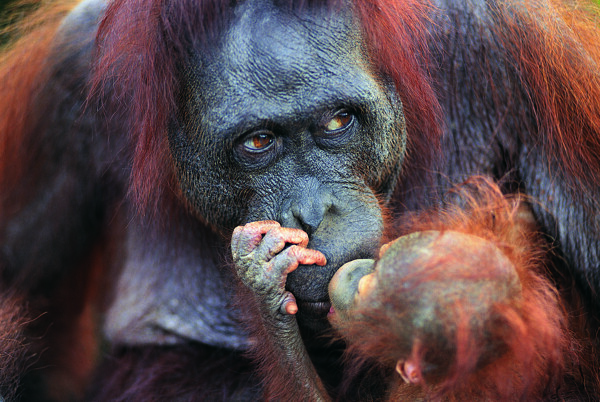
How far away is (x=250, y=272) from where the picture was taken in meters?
1.73

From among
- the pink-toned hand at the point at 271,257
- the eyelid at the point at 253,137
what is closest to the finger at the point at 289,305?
the pink-toned hand at the point at 271,257

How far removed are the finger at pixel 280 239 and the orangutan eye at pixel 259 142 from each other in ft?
0.80

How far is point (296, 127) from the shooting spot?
1.76m

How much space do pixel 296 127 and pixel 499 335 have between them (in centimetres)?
76

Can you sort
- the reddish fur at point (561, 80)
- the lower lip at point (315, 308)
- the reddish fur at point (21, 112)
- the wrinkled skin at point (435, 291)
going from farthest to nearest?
1. the reddish fur at point (21, 112)
2. the reddish fur at point (561, 80)
3. the lower lip at point (315, 308)
4. the wrinkled skin at point (435, 291)

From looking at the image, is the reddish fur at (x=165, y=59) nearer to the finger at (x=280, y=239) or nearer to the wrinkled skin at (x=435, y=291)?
the finger at (x=280, y=239)

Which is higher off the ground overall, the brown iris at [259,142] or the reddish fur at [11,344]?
the brown iris at [259,142]

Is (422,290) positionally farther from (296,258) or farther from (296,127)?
(296,127)

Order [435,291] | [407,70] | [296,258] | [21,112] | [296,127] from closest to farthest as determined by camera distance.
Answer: [435,291]
[296,258]
[296,127]
[407,70]
[21,112]

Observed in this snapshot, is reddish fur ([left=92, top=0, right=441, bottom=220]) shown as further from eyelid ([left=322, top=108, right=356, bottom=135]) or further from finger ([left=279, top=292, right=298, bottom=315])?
finger ([left=279, top=292, right=298, bottom=315])

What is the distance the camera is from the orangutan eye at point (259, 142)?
1.77 m

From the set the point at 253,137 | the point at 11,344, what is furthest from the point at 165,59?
the point at 11,344

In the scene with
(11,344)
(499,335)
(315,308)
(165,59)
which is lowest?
(11,344)

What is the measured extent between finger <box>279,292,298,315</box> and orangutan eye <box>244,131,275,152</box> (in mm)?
410
